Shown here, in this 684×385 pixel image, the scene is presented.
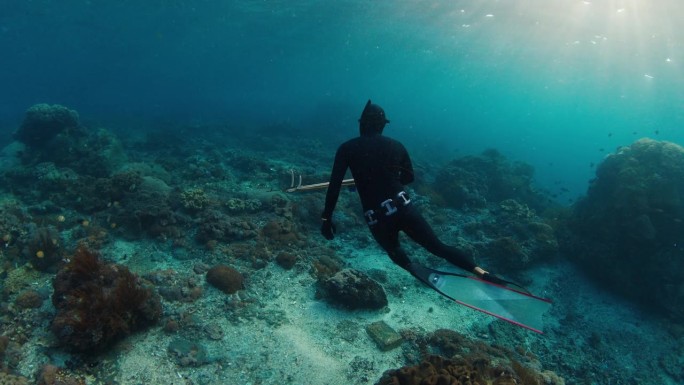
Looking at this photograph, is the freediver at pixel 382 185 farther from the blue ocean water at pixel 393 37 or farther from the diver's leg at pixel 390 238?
the blue ocean water at pixel 393 37

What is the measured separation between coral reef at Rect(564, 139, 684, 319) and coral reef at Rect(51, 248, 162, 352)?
15.4m

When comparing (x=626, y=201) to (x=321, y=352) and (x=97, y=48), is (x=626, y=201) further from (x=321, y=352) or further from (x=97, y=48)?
(x=97, y=48)

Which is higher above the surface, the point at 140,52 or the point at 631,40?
the point at 631,40

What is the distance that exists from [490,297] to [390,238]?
1.91m

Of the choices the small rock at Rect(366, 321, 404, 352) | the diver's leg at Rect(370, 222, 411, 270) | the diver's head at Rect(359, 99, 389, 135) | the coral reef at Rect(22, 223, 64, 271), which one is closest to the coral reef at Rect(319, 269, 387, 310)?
the small rock at Rect(366, 321, 404, 352)

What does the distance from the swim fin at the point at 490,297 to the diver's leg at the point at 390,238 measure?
0.23 metres

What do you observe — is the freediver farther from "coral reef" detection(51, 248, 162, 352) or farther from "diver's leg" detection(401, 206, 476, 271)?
"coral reef" detection(51, 248, 162, 352)

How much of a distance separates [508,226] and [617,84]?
201 ft

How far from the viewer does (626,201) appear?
13.2m

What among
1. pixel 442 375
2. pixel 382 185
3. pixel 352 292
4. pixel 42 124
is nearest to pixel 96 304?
pixel 352 292

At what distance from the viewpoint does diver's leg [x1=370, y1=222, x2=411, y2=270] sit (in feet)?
16.5

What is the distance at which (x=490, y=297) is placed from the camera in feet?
17.3

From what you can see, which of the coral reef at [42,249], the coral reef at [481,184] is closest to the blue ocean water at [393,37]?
the coral reef at [481,184]

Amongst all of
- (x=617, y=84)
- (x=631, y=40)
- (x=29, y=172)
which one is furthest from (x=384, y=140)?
(x=617, y=84)
